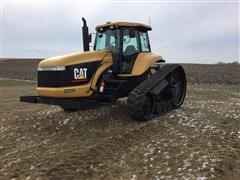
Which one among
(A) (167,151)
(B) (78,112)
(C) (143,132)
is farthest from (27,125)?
(A) (167,151)

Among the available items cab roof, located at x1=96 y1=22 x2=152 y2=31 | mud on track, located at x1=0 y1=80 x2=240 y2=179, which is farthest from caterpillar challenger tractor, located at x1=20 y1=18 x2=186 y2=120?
mud on track, located at x1=0 y1=80 x2=240 y2=179

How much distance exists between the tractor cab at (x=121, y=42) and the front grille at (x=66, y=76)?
2.77 feet

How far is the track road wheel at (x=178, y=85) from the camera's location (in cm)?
1280

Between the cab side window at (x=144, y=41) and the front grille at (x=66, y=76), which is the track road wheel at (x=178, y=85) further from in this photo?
the front grille at (x=66, y=76)

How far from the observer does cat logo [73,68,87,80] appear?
1084 centimetres

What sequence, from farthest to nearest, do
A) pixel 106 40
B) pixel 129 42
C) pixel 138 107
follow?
pixel 106 40 → pixel 129 42 → pixel 138 107

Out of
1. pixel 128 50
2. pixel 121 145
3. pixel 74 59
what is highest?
pixel 128 50

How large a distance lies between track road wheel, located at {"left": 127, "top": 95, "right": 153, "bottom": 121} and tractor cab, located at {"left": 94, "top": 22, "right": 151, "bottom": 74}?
159 centimetres

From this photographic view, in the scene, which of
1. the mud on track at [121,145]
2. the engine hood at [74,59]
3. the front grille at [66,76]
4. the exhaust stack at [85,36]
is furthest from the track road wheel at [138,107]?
the exhaust stack at [85,36]

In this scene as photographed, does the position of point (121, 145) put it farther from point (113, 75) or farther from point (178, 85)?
point (178, 85)

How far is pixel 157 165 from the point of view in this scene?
7.96m

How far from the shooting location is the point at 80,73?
35.8ft

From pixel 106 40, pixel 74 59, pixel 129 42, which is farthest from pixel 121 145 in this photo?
pixel 106 40

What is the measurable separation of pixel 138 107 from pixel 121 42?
2.49 m
